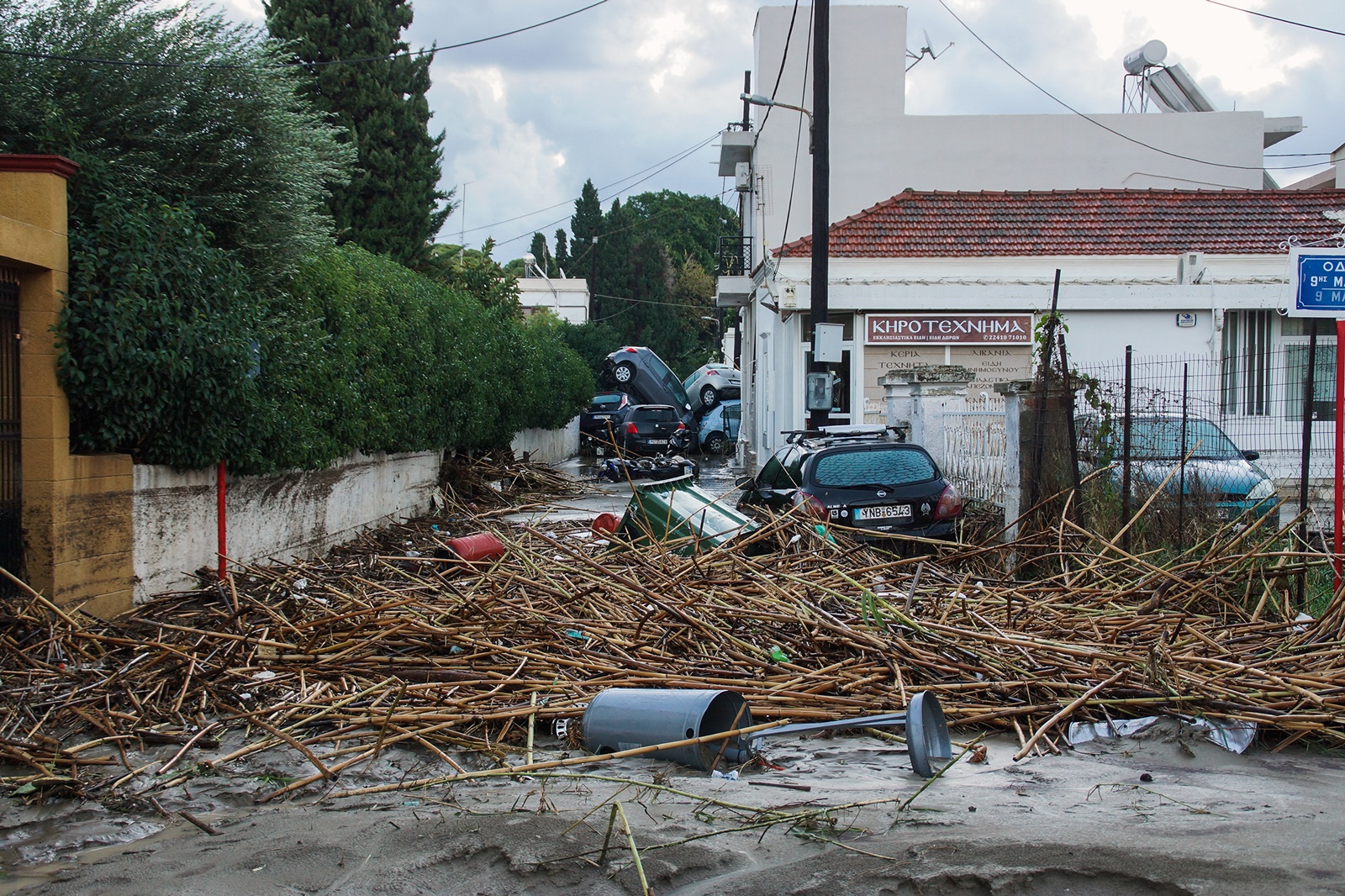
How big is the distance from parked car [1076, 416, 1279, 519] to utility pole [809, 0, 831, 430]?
6.25 meters

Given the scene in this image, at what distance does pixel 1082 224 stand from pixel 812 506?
1517 cm

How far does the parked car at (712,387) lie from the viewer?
41.2 m

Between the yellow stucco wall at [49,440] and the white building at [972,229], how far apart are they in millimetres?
14546

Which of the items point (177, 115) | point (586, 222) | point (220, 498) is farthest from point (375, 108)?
point (586, 222)

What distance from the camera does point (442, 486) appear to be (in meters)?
18.8

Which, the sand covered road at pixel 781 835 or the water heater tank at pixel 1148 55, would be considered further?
the water heater tank at pixel 1148 55

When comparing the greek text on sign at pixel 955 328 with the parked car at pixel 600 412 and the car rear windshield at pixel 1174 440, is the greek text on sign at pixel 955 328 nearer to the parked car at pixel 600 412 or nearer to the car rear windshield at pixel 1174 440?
the car rear windshield at pixel 1174 440

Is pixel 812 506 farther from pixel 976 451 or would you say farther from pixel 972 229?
pixel 972 229

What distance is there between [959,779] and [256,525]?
24.4 ft

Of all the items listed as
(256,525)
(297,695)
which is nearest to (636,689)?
(297,695)

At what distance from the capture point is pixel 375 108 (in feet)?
91.0

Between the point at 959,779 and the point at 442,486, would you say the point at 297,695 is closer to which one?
the point at 959,779

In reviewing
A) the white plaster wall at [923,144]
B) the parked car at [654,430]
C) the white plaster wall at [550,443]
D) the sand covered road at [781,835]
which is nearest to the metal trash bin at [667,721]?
the sand covered road at [781,835]

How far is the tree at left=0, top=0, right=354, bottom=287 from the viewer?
933 cm
